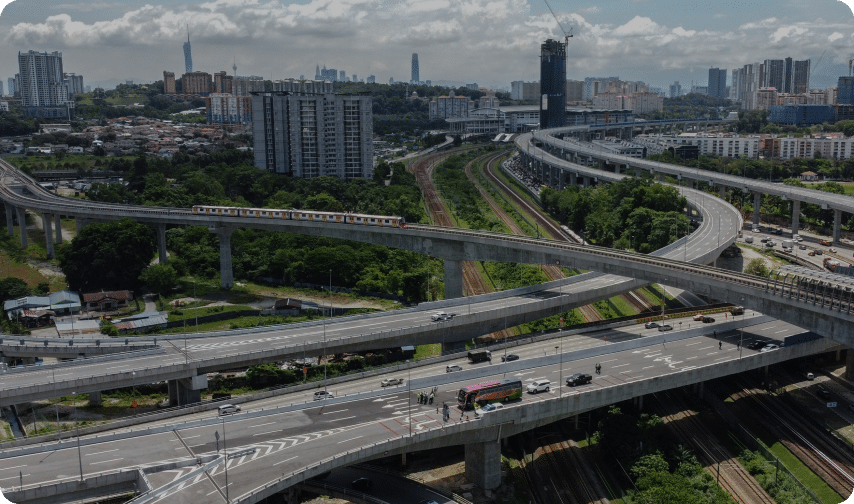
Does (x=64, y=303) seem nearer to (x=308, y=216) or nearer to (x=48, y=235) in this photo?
(x=308, y=216)

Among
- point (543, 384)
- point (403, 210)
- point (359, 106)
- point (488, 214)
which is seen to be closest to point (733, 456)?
point (543, 384)

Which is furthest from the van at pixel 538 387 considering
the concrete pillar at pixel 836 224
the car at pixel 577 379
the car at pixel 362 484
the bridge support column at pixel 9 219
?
the bridge support column at pixel 9 219

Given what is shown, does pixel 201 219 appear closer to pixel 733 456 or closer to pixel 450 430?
pixel 450 430

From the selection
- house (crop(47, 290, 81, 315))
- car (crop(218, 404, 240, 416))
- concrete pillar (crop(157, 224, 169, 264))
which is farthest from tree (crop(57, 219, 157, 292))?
car (crop(218, 404, 240, 416))

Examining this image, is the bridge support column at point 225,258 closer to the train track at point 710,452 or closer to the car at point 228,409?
the car at point 228,409

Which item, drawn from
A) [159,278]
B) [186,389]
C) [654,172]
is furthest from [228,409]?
[654,172]

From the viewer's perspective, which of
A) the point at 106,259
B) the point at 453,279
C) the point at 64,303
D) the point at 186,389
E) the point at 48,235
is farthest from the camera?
the point at 48,235
